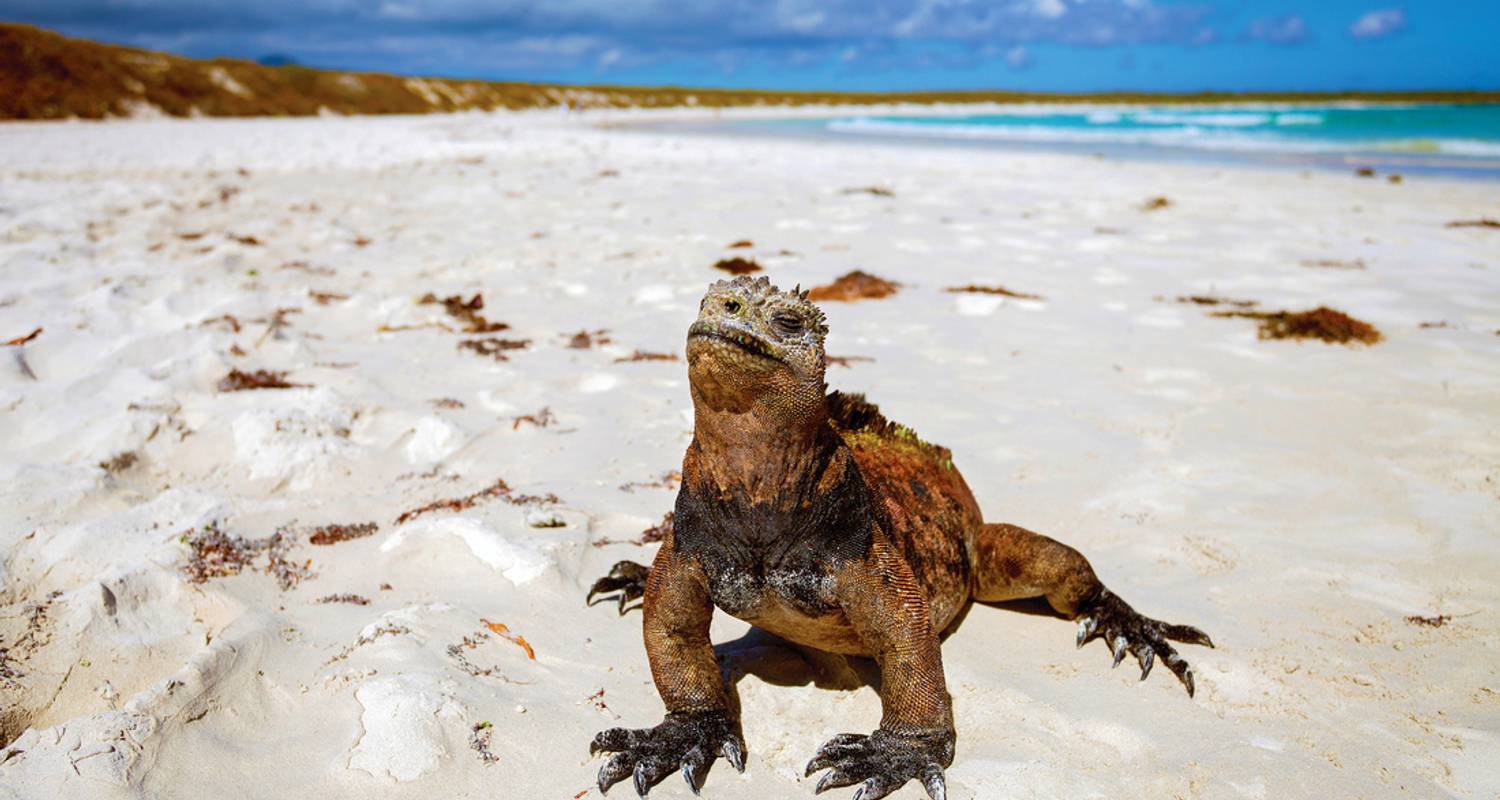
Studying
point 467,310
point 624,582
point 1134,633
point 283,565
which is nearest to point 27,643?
point 283,565

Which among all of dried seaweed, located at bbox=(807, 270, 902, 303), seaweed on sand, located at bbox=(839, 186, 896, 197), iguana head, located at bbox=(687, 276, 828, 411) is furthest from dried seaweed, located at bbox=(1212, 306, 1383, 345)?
seaweed on sand, located at bbox=(839, 186, 896, 197)

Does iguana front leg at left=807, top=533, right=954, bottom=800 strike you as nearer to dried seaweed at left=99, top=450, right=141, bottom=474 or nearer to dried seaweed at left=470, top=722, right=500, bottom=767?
dried seaweed at left=470, top=722, right=500, bottom=767

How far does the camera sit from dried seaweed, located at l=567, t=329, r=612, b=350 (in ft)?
22.1

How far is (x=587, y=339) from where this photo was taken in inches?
270

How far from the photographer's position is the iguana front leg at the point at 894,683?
257 centimetres

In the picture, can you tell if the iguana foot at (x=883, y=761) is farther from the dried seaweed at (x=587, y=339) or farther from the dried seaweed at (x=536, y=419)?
the dried seaweed at (x=587, y=339)

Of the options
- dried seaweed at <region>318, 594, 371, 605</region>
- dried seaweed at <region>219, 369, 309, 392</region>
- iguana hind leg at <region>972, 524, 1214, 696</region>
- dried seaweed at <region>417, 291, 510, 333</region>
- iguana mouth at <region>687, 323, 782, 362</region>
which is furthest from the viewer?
dried seaweed at <region>417, 291, 510, 333</region>

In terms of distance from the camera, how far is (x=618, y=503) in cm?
427

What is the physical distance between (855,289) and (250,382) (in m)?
4.72

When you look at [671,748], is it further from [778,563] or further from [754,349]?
[754,349]

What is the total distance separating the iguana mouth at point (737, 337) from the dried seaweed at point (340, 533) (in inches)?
88.9

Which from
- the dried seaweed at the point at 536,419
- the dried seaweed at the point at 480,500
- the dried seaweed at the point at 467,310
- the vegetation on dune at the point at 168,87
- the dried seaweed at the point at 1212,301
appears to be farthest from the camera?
the vegetation on dune at the point at 168,87

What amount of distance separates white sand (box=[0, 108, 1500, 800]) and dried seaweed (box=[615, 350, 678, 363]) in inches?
5.4

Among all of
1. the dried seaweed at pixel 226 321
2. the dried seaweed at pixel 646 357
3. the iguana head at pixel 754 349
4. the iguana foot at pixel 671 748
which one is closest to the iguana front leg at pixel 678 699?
the iguana foot at pixel 671 748
